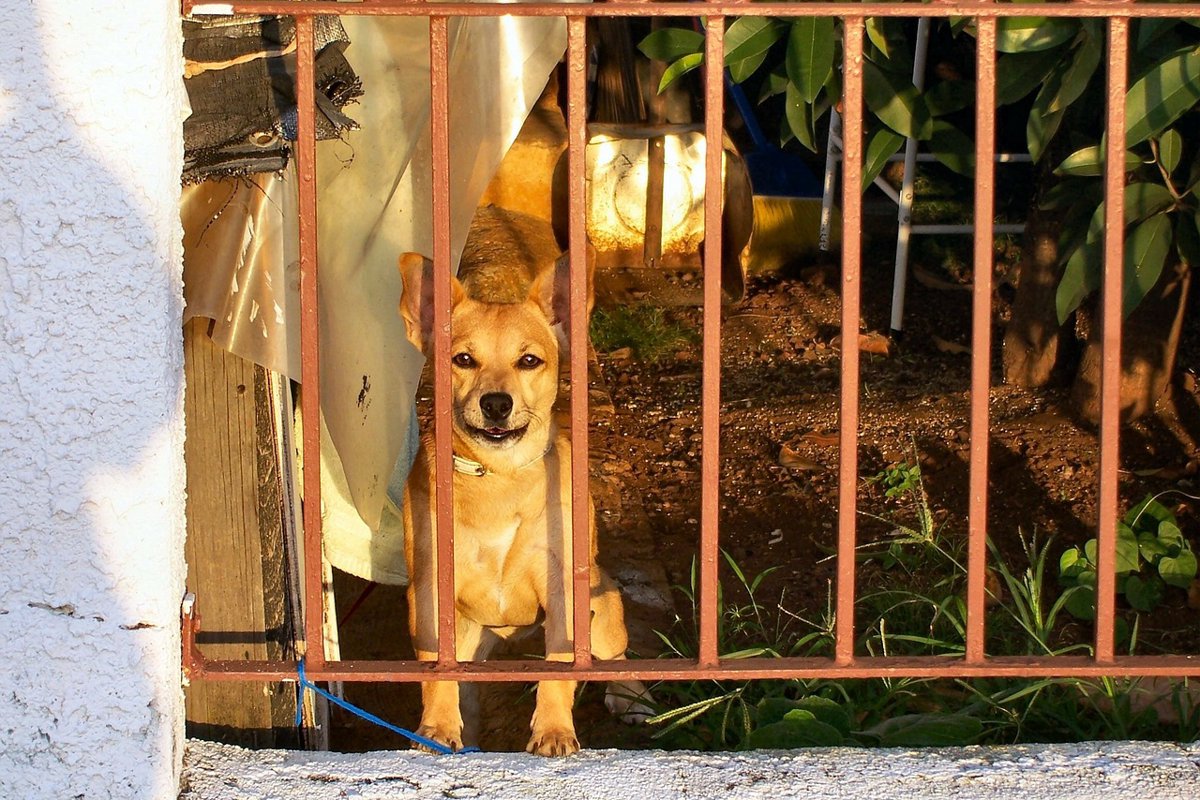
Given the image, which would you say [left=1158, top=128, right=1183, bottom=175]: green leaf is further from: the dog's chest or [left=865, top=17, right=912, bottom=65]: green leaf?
the dog's chest

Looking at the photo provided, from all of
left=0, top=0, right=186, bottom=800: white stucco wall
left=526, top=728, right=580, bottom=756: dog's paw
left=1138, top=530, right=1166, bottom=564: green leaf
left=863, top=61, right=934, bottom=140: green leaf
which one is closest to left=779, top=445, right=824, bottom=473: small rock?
left=1138, top=530, right=1166, bottom=564: green leaf

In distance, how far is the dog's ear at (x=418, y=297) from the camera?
317cm

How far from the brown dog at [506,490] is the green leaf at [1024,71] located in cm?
121

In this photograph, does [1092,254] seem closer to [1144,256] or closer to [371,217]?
[1144,256]

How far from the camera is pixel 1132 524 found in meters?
4.50

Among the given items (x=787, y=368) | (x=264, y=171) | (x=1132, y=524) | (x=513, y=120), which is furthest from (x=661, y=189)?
(x=264, y=171)

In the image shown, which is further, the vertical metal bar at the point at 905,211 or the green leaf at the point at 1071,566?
the vertical metal bar at the point at 905,211

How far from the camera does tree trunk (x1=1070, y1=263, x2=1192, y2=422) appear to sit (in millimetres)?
A: 5094

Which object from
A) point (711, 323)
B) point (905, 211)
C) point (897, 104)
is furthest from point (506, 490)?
point (905, 211)

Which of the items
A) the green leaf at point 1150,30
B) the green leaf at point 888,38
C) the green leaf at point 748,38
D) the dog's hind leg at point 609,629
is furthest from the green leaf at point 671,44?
the dog's hind leg at point 609,629

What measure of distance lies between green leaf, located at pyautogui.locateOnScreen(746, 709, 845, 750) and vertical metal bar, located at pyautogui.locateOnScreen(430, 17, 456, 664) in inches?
30.8

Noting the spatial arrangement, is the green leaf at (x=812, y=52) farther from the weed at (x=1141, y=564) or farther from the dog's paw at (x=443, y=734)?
the weed at (x=1141, y=564)

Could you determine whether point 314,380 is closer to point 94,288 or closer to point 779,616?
point 94,288

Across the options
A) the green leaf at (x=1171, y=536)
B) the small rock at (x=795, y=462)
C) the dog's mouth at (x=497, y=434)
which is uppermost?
the dog's mouth at (x=497, y=434)
